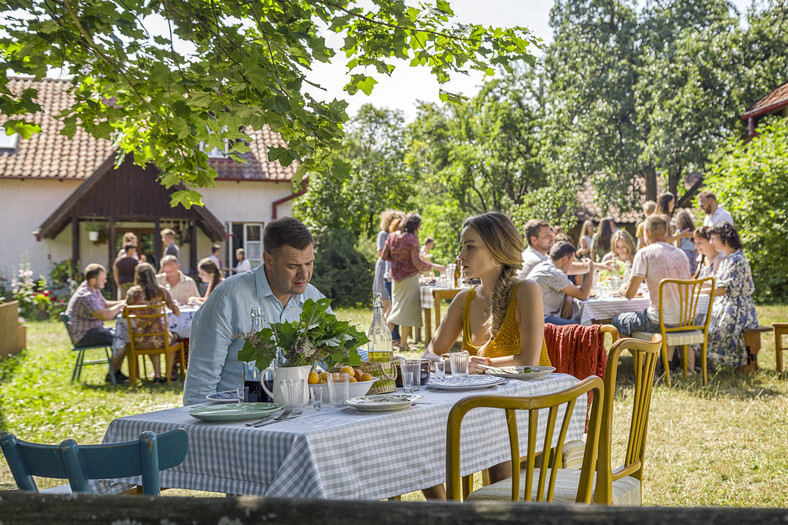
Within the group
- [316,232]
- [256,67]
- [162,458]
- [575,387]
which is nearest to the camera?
[162,458]

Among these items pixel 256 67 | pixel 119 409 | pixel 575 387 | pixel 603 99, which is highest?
pixel 603 99

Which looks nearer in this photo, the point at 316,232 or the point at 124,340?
the point at 124,340

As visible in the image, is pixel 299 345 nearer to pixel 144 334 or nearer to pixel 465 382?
pixel 465 382

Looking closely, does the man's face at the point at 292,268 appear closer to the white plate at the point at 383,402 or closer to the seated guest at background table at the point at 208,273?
the white plate at the point at 383,402

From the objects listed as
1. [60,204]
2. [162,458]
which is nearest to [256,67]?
[162,458]

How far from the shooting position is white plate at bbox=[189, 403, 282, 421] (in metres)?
2.73

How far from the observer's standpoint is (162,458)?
85.2 inches

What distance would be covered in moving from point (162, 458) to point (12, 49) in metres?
3.16

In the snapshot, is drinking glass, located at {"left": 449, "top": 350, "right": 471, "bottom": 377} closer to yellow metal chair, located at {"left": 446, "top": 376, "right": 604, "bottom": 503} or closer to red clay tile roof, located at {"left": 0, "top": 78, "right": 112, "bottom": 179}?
yellow metal chair, located at {"left": 446, "top": 376, "right": 604, "bottom": 503}

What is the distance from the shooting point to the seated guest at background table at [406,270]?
1116cm

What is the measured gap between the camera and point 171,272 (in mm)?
10297

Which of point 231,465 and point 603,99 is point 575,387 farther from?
point 603,99

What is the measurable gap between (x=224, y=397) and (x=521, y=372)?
1.30 m

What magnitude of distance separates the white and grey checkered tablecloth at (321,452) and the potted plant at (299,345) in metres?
0.19
